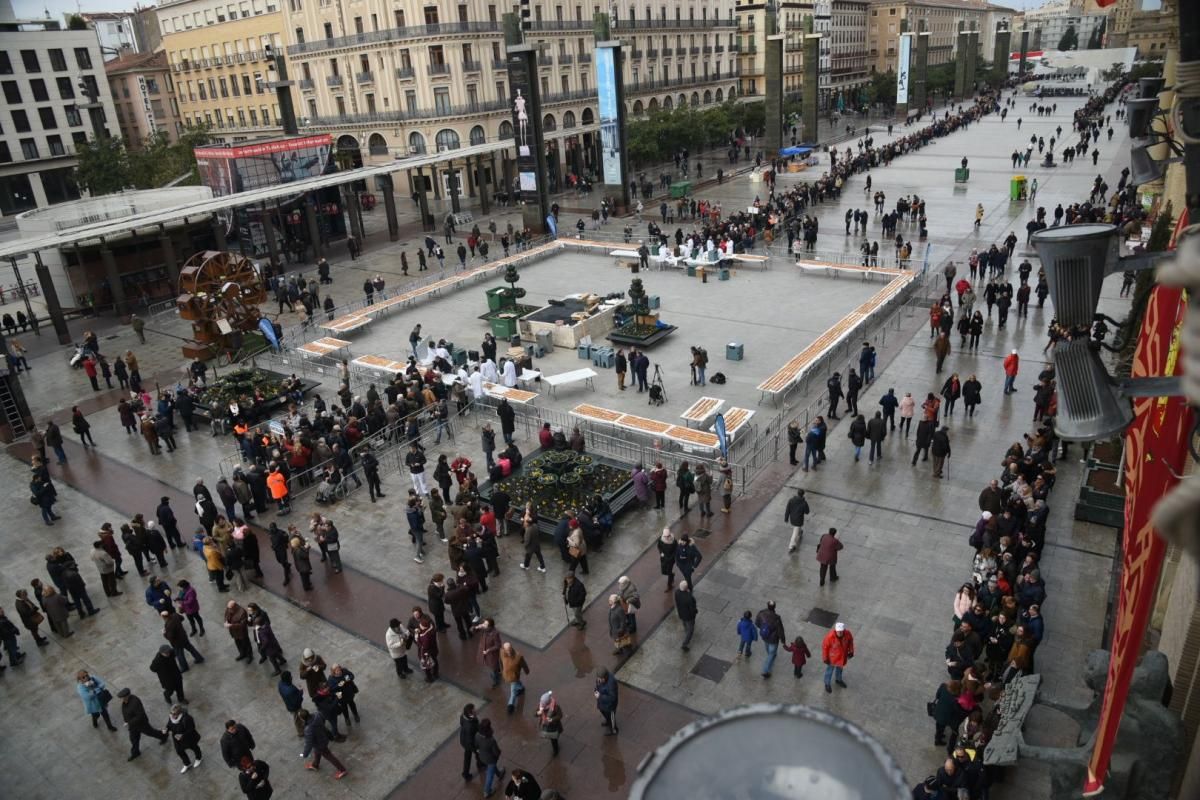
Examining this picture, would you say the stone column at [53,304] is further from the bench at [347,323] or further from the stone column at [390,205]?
the stone column at [390,205]

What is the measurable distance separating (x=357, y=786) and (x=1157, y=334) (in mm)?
10852

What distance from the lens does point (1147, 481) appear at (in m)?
6.20

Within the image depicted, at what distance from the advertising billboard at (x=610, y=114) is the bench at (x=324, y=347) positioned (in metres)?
22.8

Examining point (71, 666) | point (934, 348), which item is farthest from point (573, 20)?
point (71, 666)

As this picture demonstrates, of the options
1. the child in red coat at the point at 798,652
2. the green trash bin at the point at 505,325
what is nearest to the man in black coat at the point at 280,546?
the child in red coat at the point at 798,652

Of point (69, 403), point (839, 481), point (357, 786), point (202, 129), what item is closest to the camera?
point (357, 786)

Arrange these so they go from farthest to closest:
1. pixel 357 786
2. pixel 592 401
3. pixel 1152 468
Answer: pixel 592 401 → pixel 357 786 → pixel 1152 468

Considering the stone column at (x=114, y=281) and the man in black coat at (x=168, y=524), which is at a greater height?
the stone column at (x=114, y=281)

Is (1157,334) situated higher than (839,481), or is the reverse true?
(1157,334)

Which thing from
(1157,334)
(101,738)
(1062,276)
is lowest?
(101,738)

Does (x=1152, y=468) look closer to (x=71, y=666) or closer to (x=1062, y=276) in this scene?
(x=1062, y=276)

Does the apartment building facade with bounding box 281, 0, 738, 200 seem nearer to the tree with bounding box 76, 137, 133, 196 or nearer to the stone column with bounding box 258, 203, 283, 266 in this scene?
the stone column with bounding box 258, 203, 283, 266

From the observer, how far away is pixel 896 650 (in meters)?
13.0

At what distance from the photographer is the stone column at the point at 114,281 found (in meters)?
33.0
